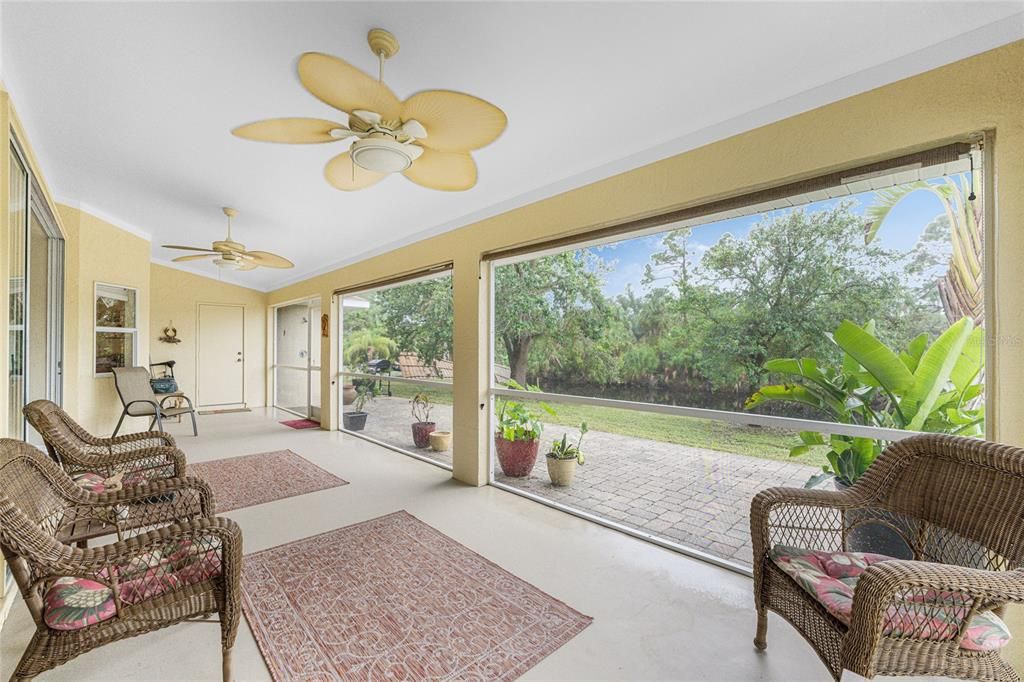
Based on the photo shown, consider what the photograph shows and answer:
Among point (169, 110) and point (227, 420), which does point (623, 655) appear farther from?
point (227, 420)

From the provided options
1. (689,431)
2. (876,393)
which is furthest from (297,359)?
(876,393)

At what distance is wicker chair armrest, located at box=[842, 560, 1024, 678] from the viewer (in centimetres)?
117

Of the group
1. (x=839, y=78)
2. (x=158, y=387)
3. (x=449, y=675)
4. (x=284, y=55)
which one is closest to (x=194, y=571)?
(x=449, y=675)

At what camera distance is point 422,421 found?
16.2ft

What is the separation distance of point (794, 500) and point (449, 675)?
58.7 inches

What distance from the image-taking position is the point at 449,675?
1632 millimetres

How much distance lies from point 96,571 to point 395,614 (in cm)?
114

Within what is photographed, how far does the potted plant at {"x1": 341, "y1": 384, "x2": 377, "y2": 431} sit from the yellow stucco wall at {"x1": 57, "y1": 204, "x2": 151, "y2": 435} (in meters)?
2.42

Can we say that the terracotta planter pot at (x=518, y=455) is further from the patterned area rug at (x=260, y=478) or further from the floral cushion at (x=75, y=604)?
the floral cushion at (x=75, y=604)

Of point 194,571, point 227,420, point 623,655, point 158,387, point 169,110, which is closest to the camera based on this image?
point 194,571

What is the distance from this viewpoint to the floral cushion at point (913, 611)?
49.1 inches

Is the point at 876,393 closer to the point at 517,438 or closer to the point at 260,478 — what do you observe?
the point at 517,438

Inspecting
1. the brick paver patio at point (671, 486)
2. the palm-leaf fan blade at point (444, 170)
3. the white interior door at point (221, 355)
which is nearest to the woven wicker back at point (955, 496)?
the brick paver patio at point (671, 486)

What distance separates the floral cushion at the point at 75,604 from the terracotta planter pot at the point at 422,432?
349 centimetres
